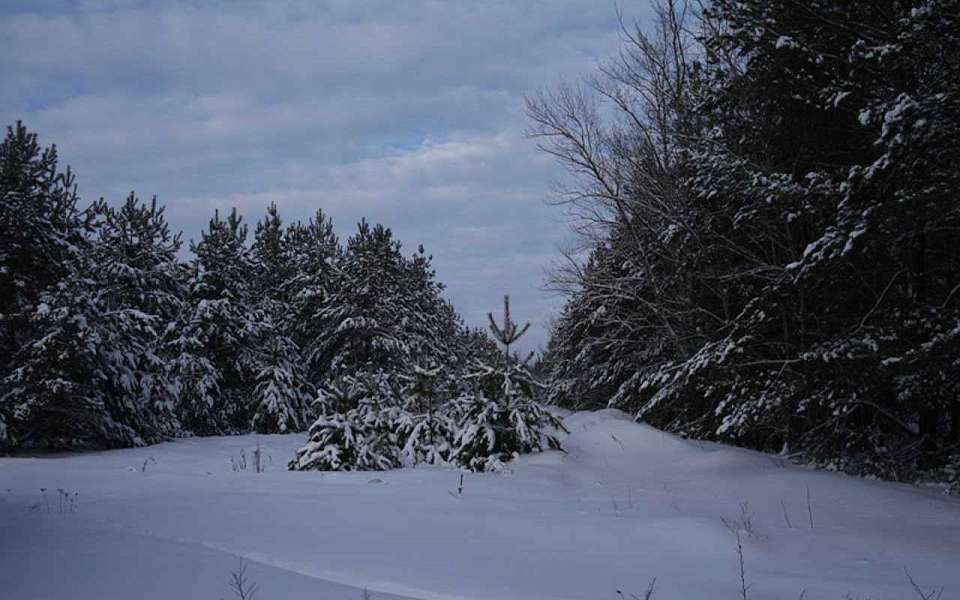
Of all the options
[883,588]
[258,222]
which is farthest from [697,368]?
[258,222]

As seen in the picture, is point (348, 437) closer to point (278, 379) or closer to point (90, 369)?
point (90, 369)

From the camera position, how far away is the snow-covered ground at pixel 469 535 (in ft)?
12.3

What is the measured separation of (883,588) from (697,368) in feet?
22.3

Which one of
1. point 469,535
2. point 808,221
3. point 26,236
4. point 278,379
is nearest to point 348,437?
point 469,535

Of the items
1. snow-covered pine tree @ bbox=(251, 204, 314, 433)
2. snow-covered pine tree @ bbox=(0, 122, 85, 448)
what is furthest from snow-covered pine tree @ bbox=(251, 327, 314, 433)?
snow-covered pine tree @ bbox=(0, 122, 85, 448)

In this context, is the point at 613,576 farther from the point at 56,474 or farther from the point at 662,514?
the point at 56,474

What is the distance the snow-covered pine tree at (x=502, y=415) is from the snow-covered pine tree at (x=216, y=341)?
46.7 feet

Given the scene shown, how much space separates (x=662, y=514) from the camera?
6.14m

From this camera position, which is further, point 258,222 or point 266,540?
point 258,222

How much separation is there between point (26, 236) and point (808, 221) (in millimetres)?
17143

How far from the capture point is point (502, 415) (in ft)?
33.8

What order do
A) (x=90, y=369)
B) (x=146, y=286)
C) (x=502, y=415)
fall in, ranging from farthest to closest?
(x=146, y=286) → (x=90, y=369) → (x=502, y=415)

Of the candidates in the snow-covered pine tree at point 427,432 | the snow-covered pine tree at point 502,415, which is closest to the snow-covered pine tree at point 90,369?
the snow-covered pine tree at point 427,432

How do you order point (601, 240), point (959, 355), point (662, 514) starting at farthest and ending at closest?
point (601, 240) → point (959, 355) → point (662, 514)
